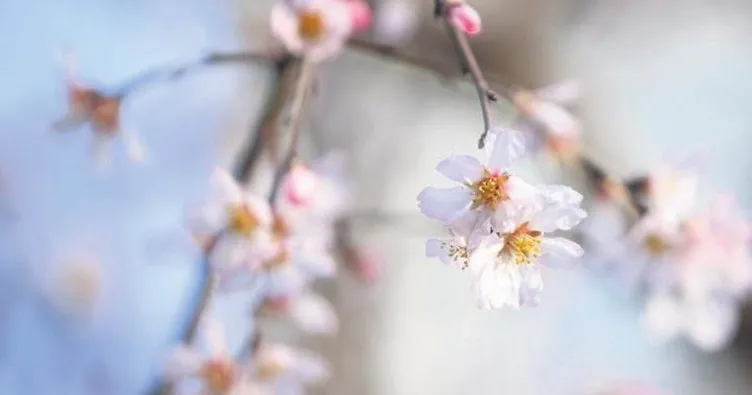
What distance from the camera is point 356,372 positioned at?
1.89m

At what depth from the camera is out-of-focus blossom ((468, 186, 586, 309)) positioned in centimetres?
48

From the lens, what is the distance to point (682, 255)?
0.85 m

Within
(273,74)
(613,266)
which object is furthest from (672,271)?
(273,74)

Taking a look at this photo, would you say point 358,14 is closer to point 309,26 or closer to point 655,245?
point 309,26

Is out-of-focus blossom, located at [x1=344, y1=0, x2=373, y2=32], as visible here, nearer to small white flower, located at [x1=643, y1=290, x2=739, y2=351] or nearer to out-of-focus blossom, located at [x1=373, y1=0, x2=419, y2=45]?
out-of-focus blossom, located at [x1=373, y1=0, x2=419, y2=45]

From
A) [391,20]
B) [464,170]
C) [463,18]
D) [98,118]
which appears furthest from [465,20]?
[391,20]

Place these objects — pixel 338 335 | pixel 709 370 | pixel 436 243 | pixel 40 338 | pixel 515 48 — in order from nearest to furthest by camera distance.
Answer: pixel 436 243 < pixel 40 338 < pixel 338 335 < pixel 515 48 < pixel 709 370

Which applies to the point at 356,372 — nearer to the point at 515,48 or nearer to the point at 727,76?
the point at 515,48

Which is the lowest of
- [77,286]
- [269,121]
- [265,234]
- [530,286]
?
[530,286]

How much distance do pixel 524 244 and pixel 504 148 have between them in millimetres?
57

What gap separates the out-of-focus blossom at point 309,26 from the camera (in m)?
0.73

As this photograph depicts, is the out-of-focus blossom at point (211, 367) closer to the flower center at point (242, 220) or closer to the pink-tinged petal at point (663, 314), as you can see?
the flower center at point (242, 220)

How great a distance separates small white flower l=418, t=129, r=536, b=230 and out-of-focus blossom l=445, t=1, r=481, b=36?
0.10 m

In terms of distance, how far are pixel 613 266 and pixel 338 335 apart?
107 cm
